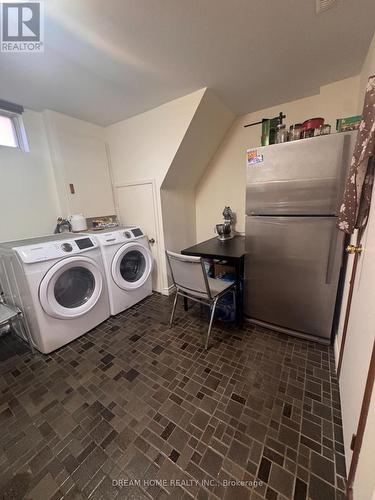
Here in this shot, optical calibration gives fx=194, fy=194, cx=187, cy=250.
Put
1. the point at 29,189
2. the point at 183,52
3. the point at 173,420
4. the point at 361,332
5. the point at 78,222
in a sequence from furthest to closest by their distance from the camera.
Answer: the point at 78,222, the point at 29,189, the point at 183,52, the point at 173,420, the point at 361,332

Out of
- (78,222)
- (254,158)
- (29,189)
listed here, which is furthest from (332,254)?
(29,189)

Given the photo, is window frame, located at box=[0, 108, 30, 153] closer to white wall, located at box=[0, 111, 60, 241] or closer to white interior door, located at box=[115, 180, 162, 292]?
white wall, located at box=[0, 111, 60, 241]

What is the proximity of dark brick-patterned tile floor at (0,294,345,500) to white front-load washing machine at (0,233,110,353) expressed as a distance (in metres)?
0.22

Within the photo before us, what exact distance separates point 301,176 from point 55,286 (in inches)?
87.9

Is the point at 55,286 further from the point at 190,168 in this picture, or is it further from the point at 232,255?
the point at 190,168

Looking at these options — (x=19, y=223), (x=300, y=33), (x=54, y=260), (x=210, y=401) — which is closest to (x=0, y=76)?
(x=19, y=223)

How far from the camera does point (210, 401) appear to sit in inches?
48.8

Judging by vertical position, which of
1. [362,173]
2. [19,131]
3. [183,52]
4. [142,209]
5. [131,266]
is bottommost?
[131,266]

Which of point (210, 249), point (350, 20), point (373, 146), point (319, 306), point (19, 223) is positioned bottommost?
point (319, 306)

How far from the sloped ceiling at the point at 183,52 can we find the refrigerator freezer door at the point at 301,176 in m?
0.65

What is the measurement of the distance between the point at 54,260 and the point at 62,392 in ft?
3.23

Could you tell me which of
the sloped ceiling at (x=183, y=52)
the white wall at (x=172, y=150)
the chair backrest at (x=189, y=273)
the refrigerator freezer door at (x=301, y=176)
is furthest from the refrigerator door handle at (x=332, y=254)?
the white wall at (x=172, y=150)

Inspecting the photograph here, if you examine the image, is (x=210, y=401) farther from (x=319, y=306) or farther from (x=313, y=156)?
(x=313, y=156)

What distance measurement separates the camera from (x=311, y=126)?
4.65 feet
